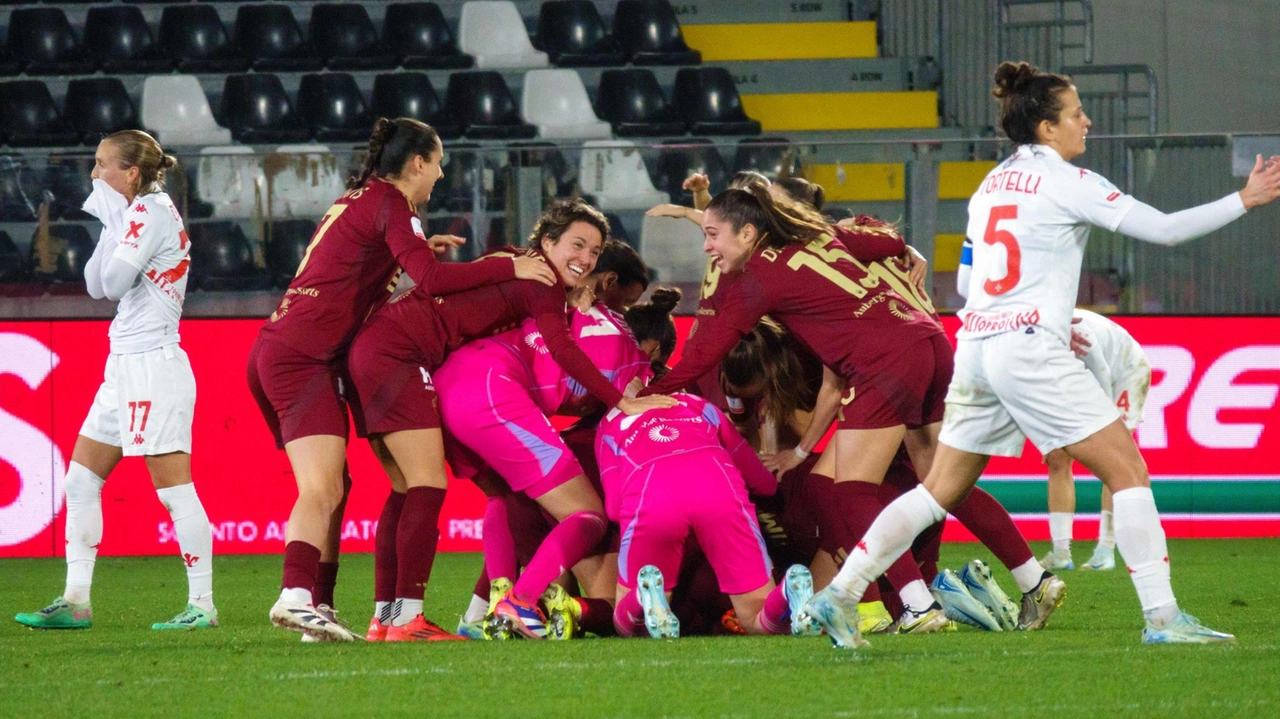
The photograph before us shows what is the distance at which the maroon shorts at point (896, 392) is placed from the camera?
16.9 ft

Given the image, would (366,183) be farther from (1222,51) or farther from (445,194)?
(1222,51)

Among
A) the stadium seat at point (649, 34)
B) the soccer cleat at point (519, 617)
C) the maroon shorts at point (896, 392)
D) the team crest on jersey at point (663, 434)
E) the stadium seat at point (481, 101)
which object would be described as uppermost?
the stadium seat at point (649, 34)

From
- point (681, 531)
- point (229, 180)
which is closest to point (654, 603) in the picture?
point (681, 531)

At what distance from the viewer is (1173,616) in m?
4.43

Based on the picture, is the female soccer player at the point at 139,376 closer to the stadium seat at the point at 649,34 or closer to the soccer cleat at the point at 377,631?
the soccer cleat at the point at 377,631

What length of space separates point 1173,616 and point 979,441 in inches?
28.5

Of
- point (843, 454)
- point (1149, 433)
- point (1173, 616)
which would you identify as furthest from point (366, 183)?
point (1149, 433)

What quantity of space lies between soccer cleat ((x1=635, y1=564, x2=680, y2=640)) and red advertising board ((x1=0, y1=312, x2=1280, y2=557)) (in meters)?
3.79

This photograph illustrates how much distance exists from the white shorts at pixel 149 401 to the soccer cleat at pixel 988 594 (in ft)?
9.61

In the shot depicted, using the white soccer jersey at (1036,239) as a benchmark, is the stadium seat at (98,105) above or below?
above

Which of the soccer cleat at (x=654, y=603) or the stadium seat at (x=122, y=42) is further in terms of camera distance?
the stadium seat at (x=122, y=42)

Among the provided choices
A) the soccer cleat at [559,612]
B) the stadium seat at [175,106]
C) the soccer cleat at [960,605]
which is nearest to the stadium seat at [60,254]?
the stadium seat at [175,106]

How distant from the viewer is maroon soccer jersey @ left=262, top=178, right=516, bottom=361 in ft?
17.7

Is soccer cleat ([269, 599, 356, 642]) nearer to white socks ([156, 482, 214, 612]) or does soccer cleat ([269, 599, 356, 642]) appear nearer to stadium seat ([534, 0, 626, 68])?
white socks ([156, 482, 214, 612])
